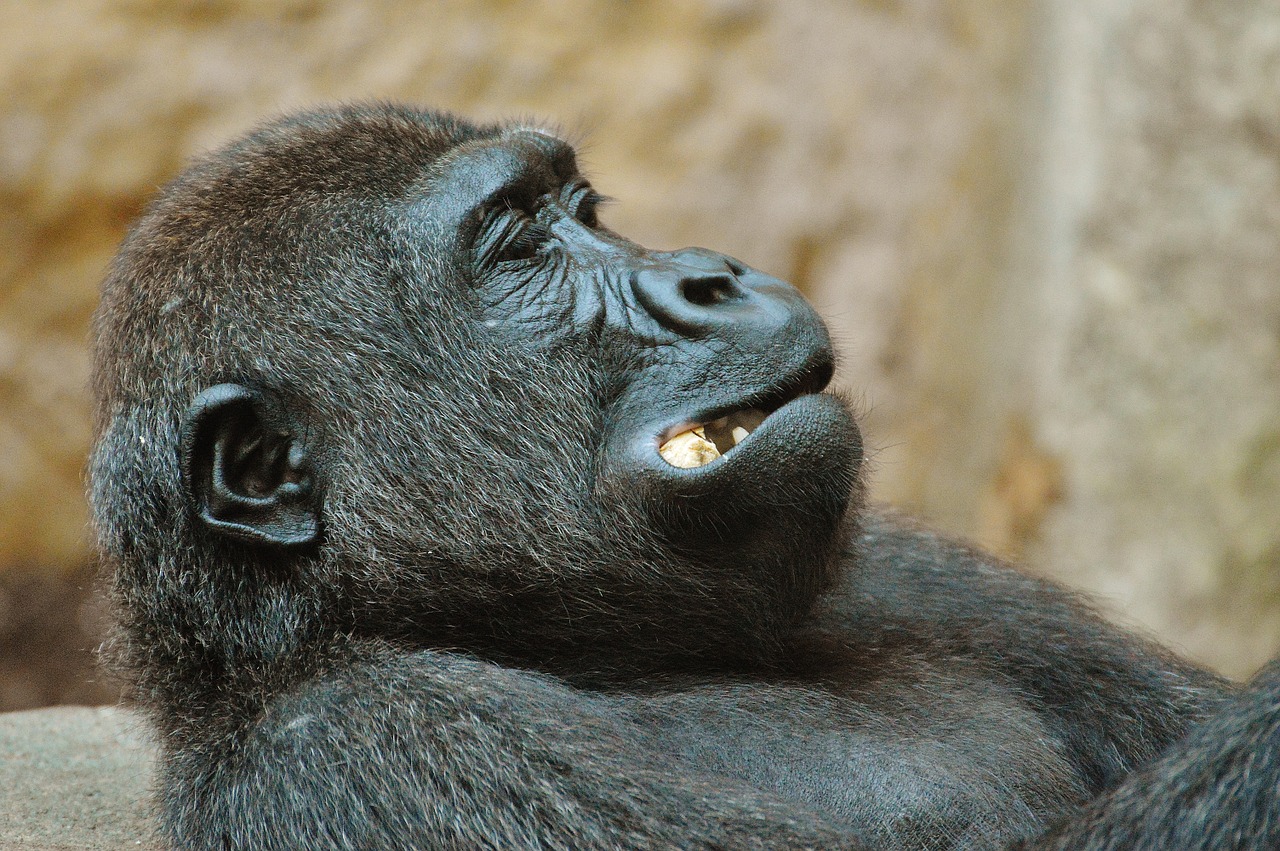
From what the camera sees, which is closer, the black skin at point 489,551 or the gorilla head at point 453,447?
the black skin at point 489,551

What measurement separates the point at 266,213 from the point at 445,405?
0.67 metres

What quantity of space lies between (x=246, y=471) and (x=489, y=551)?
582 mm

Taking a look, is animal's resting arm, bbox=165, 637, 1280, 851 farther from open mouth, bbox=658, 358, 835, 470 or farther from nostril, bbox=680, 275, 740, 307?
nostril, bbox=680, 275, 740, 307

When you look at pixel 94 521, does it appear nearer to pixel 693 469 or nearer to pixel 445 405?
pixel 445 405

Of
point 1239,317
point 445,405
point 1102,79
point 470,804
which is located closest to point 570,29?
point 1102,79

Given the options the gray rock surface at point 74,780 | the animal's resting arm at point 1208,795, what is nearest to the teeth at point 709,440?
the animal's resting arm at point 1208,795

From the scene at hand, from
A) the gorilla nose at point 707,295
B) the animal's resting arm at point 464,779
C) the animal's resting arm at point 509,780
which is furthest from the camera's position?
the gorilla nose at point 707,295

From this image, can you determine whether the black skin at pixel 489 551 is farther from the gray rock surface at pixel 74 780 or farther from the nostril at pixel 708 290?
the gray rock surface at pixel 74 780

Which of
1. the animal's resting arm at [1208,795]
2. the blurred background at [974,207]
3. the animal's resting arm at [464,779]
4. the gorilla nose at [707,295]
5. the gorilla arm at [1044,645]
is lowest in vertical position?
the animal's resting arm at [464,779]

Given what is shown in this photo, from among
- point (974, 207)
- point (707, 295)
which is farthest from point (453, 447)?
point (974, 207)

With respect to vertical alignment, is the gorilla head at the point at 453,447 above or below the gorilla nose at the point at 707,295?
below

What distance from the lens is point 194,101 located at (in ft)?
22.7

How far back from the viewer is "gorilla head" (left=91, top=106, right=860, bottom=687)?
123 inches

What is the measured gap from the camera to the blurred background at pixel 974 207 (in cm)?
709
